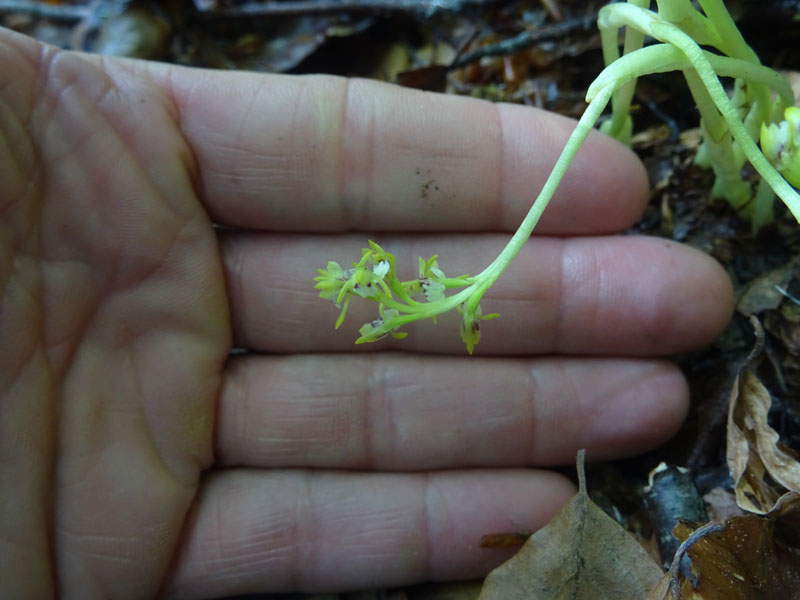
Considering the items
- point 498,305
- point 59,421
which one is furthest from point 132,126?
point 498,305

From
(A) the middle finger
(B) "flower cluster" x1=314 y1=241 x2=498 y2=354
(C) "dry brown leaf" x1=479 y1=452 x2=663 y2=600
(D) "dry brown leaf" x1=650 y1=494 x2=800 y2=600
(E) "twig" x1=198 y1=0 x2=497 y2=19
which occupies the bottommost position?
(C) "dry brown leaf" x1=479 y1=452 x2=663 y2=600

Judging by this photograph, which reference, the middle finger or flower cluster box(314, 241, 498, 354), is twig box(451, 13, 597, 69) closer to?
the middle finger

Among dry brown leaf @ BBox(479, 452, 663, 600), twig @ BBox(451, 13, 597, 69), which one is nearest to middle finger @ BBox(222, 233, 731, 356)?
dry brown leaf @ BBox(479, 452, 663, 600)

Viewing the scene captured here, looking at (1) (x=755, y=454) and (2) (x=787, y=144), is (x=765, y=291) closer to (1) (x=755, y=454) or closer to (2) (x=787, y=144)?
(1) (x=755, y=454)

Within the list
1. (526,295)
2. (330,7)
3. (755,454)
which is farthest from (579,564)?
(330,7)

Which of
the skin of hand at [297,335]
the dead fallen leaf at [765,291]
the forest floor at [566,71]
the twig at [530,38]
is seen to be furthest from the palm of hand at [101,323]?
the dead fallen leaf at [765,291]

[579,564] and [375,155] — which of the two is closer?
[579,564]

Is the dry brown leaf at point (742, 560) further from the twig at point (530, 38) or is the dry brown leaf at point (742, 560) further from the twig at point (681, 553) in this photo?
the twig at point (530, 38)

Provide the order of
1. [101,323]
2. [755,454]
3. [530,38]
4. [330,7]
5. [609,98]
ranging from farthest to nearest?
[330,7] < [530,38] < [101,323] < [755,454] < [609,98]
